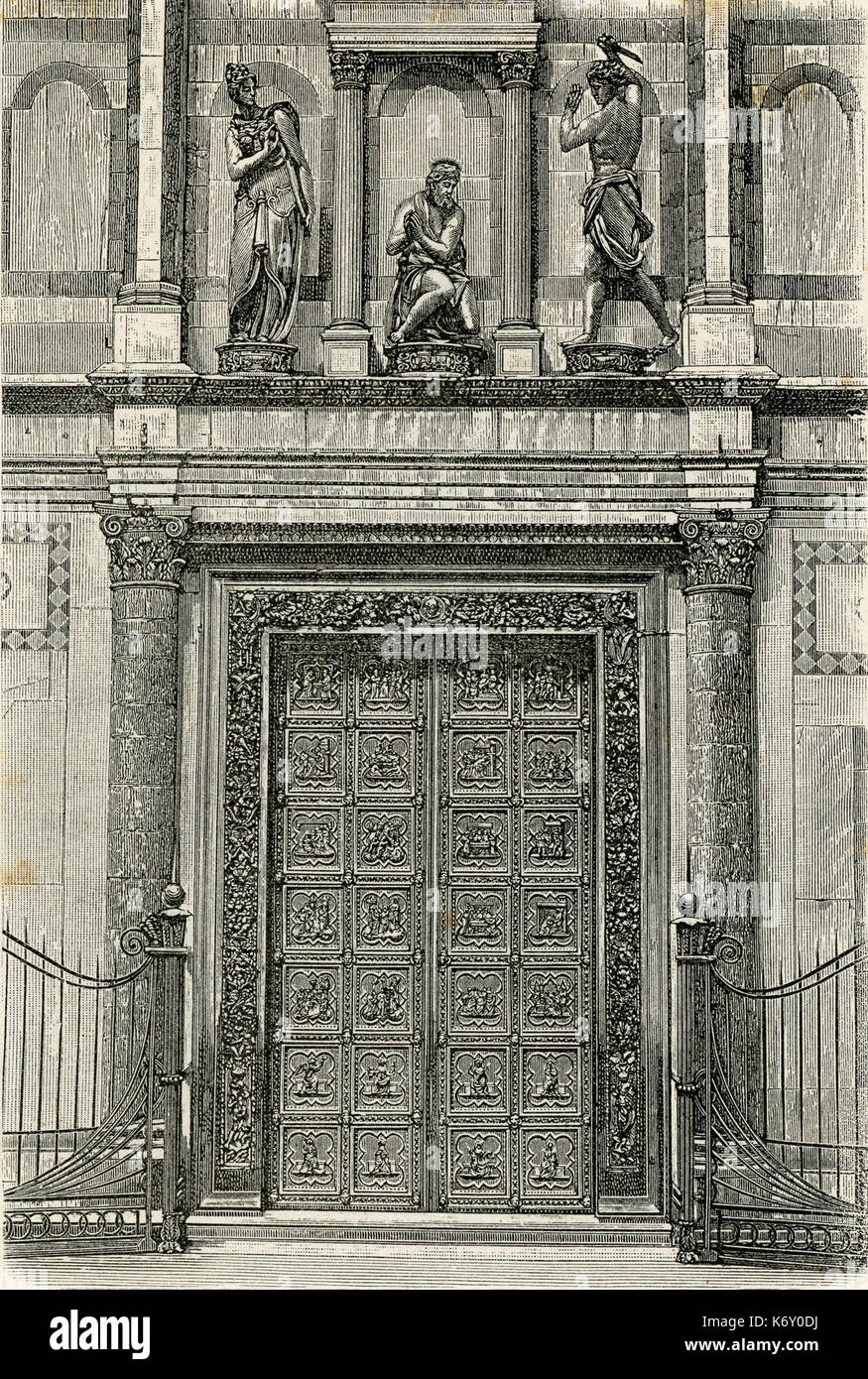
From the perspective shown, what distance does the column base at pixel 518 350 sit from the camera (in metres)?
9.55

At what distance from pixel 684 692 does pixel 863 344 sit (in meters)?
2.24

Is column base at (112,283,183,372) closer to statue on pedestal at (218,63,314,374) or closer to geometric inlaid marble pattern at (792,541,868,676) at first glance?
statue on pedestal at (218,63,314,374)

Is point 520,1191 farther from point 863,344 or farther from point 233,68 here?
point 233,68

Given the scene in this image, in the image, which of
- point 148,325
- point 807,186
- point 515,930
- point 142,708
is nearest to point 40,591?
point 142,708

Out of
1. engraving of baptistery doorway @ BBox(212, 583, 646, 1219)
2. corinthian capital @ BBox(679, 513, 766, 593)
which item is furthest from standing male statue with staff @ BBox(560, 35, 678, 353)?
engraving of baptistery doorway @ BBox(212, 583, 646, 1219)

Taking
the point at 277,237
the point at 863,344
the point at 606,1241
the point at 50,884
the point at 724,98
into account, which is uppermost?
the point at 724,98

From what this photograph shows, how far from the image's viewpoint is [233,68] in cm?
A: 959

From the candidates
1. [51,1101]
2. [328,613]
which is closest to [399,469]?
[328,613]

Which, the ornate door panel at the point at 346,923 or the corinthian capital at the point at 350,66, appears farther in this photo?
the corinthian capital at the point at 350,66

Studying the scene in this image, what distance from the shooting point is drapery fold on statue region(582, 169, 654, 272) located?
9539 mm

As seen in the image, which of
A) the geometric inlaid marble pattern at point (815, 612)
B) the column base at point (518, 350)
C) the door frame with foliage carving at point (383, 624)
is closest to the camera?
the door frame with foliage carving at point (383, 624)

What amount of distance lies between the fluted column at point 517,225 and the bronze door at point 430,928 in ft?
5.50

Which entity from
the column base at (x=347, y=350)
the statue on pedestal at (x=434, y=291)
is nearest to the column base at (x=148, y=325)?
the column base at (x=347, y=350)

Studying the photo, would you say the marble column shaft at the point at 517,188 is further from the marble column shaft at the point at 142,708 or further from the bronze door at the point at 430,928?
the marble column shaft at the point at 142,708
